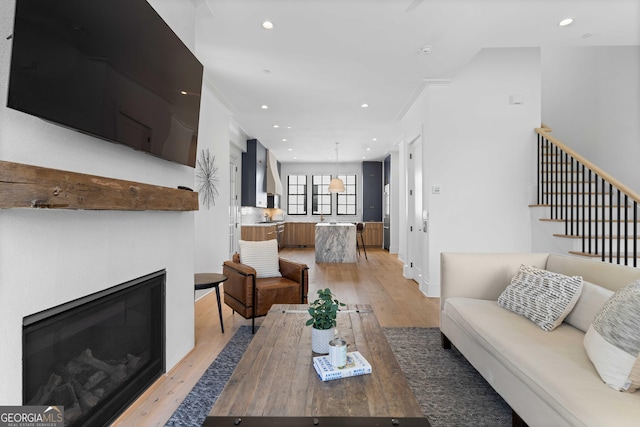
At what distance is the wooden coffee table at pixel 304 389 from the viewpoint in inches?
44.3

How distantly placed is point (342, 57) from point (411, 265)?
3.57m

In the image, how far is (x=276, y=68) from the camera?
3850mm

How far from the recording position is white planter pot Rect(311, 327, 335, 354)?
5.27ft

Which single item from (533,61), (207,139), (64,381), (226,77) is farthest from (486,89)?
(64,381)

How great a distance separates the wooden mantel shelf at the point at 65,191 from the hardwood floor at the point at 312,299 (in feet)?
3.98

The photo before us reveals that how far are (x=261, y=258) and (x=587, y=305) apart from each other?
2.74 metres

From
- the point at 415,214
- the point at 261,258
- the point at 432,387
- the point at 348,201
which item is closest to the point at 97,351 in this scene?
the point at 261,258

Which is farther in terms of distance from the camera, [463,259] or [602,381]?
[463,259]

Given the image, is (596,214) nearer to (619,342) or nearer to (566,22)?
(566,22)

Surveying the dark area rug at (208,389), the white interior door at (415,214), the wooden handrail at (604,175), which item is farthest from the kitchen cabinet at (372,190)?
the dark area rug at (208,389)

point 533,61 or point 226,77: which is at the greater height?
point 533,61

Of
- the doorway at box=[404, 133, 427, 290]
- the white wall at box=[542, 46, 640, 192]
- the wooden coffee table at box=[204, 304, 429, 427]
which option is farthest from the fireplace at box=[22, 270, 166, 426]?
the white wall at box=[542, 46, 640, 192]

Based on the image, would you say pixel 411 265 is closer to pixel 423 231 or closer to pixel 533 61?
pixel 423 231

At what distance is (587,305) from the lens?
188 centimetres
